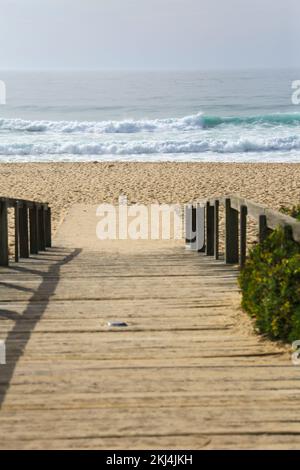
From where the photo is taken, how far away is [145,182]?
23.8 metres

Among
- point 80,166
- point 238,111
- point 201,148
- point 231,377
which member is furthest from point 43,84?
point 231,377

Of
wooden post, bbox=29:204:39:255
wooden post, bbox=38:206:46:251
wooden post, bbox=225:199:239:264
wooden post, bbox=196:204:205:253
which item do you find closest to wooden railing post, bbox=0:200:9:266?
wooden post, bbox=29:204:39:255

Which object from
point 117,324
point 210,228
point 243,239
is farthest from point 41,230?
point 117,324

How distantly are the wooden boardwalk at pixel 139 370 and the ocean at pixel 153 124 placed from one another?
88.7 feet

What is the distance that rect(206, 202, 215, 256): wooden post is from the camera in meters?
10.3

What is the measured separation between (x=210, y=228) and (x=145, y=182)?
44.0 ft

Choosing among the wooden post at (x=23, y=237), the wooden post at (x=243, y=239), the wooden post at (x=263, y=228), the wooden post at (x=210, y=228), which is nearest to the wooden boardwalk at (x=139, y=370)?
the wooden post at (x=243, y=239)

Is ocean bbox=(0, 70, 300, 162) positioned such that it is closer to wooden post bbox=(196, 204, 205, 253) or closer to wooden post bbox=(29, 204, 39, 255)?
wooden post bbox=(196, 204, 205, 253)

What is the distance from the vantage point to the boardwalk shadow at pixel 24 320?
4.47 m

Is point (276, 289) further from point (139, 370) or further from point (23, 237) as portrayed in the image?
point (23, 237)

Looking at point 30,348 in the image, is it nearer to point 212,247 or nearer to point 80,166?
point 212,247

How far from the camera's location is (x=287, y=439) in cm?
352

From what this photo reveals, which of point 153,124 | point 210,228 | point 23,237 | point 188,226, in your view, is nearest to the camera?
point 23,237

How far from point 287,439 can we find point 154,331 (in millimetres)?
2010
